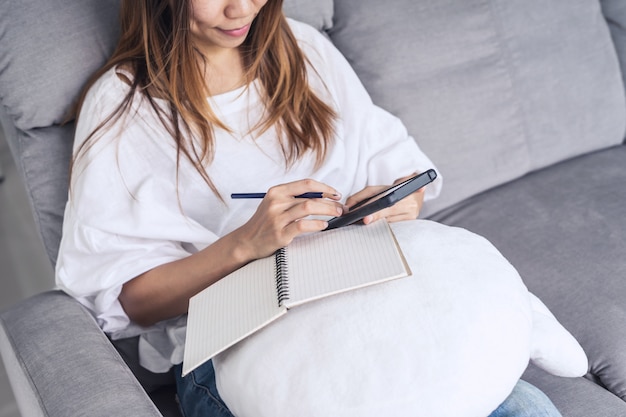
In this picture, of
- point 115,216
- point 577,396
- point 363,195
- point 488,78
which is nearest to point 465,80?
point 488,78

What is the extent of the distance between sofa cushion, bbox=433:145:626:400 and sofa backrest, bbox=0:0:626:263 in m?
0.05

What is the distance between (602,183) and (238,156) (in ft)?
2.87

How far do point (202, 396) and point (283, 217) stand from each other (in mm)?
311

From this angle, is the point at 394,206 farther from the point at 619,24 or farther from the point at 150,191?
the point at 619,24

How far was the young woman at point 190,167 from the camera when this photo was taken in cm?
98

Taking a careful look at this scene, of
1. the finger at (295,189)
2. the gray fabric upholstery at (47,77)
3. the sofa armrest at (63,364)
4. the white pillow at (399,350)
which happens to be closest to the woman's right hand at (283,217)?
the finger at (295,189)

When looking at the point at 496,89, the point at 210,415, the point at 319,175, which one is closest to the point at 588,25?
the point at 496,89

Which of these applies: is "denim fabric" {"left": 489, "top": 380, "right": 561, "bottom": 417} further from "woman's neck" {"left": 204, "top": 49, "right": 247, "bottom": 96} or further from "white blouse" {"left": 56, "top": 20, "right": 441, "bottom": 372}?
"woman's neck" {"left": 204, "top": 49, "right": 247, "bottom": 96}

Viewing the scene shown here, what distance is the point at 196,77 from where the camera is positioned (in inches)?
42.5

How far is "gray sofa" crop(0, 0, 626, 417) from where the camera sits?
102 cm

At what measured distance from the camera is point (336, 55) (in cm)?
129

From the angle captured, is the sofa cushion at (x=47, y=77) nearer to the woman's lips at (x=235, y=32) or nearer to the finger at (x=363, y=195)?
the woman's lips at (x=235, y=32)

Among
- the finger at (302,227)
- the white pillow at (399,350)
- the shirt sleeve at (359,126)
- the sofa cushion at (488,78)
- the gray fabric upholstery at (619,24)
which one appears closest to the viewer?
the white pillow at (399,350)

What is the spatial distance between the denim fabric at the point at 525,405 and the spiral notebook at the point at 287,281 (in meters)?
0.27
